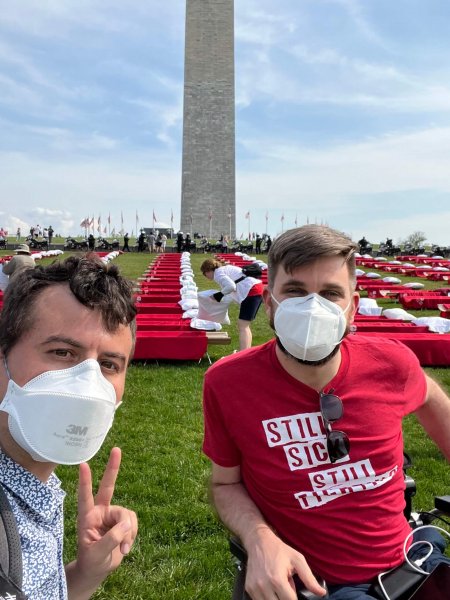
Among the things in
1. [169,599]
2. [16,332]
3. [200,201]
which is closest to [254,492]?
[16,332]

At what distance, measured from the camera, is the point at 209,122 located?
57344 millimetres

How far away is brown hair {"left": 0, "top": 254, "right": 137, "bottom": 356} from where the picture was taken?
1.64 meters

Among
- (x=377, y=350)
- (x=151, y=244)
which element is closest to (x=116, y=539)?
(x=377, y=350)

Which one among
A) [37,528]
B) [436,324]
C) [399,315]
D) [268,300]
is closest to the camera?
[37,528]

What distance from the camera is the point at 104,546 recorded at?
1.73 m

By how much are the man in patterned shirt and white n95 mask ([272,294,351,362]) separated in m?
0.67

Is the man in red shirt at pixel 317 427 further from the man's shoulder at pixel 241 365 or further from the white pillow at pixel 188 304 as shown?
the white pillow at pixel 188 304

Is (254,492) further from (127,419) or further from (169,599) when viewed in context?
(127,419)

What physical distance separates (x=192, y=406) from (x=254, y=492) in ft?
14.4

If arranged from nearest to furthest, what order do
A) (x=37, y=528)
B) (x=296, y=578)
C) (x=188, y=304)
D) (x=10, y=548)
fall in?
(x=10, y=548), (x=37, y=528), (x=296, y=578), (x=188, y=304)

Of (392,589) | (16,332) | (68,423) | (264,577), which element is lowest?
(392,589)

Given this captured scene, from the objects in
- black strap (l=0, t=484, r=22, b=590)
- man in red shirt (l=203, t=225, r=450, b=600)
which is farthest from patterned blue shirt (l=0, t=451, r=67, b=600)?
man in red shirt (l=203, t=225, r=450, b=600)

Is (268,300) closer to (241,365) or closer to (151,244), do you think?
(241,365)

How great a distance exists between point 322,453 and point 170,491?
256cm
